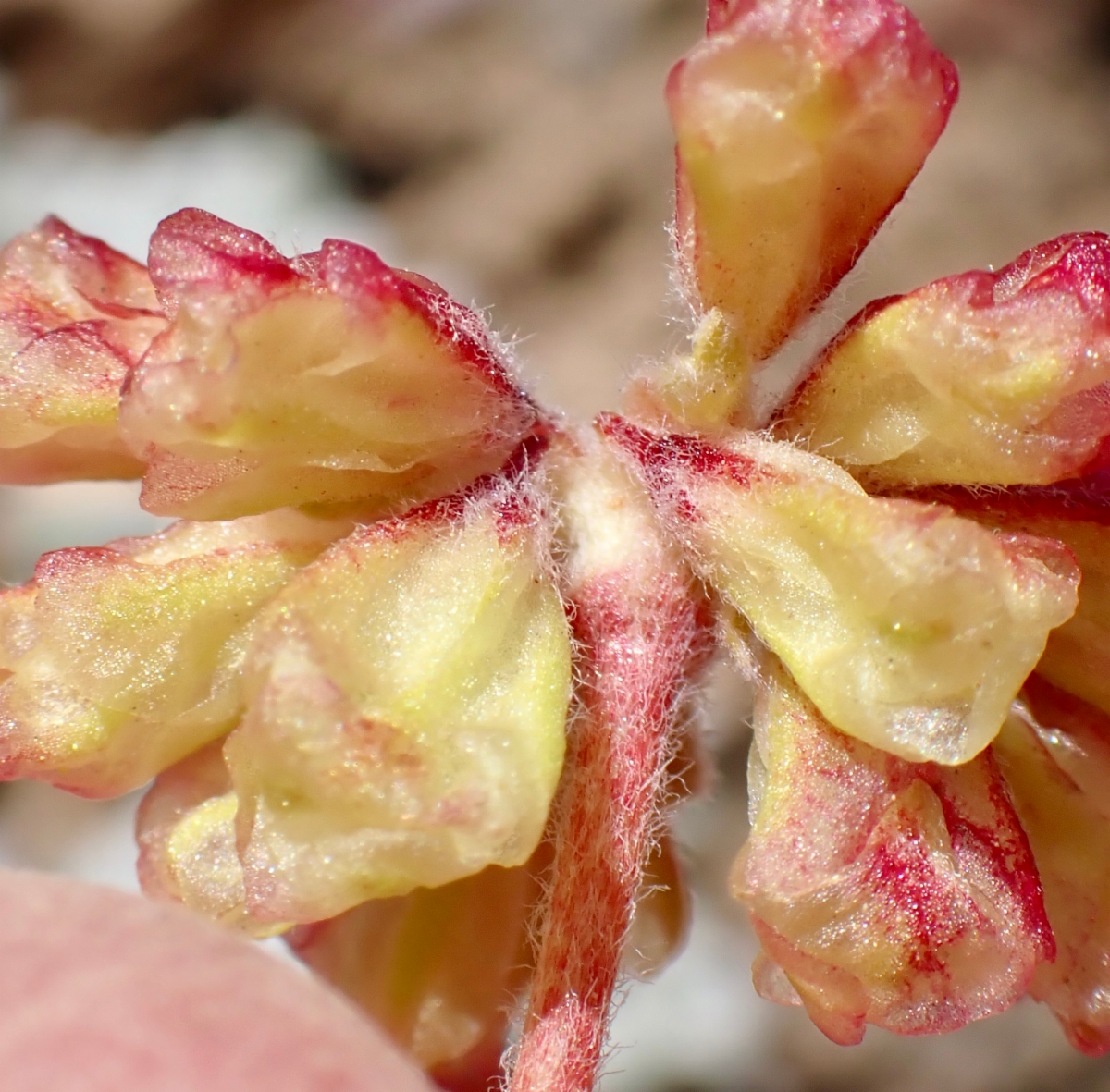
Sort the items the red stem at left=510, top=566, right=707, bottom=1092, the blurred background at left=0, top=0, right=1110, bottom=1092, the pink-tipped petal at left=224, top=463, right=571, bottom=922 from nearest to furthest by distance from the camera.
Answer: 1. the pink-tipped petal at left=224, top=463, right=571, bottom=922
2. the red stem at left=510, top=566, right=707, bottom=1092
3. the blurred background at left=0, top=0, right=1110, bottom=1092

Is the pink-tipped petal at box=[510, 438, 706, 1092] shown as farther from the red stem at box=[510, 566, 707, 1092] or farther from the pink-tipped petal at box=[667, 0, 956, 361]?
the pink-tipped petal at box=[667, 0, 956, 361]

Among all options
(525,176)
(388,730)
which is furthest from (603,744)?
(525,176)

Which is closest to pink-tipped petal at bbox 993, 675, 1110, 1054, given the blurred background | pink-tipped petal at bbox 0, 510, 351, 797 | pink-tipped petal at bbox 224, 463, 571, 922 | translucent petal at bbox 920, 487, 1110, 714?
translucent petal at bbox 920, 487, 1110, 714

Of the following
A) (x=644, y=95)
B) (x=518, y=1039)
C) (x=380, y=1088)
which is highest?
(x=380, y=1088)

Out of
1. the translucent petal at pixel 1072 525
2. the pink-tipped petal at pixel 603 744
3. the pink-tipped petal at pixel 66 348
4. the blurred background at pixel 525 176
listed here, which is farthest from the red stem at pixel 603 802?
the blurred background at pixel 525 176

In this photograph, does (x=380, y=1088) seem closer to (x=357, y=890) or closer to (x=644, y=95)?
(x=357, y=890)

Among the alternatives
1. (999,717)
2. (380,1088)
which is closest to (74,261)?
(380,1088)

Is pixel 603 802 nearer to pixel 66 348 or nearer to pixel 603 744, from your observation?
pixel 603 744
